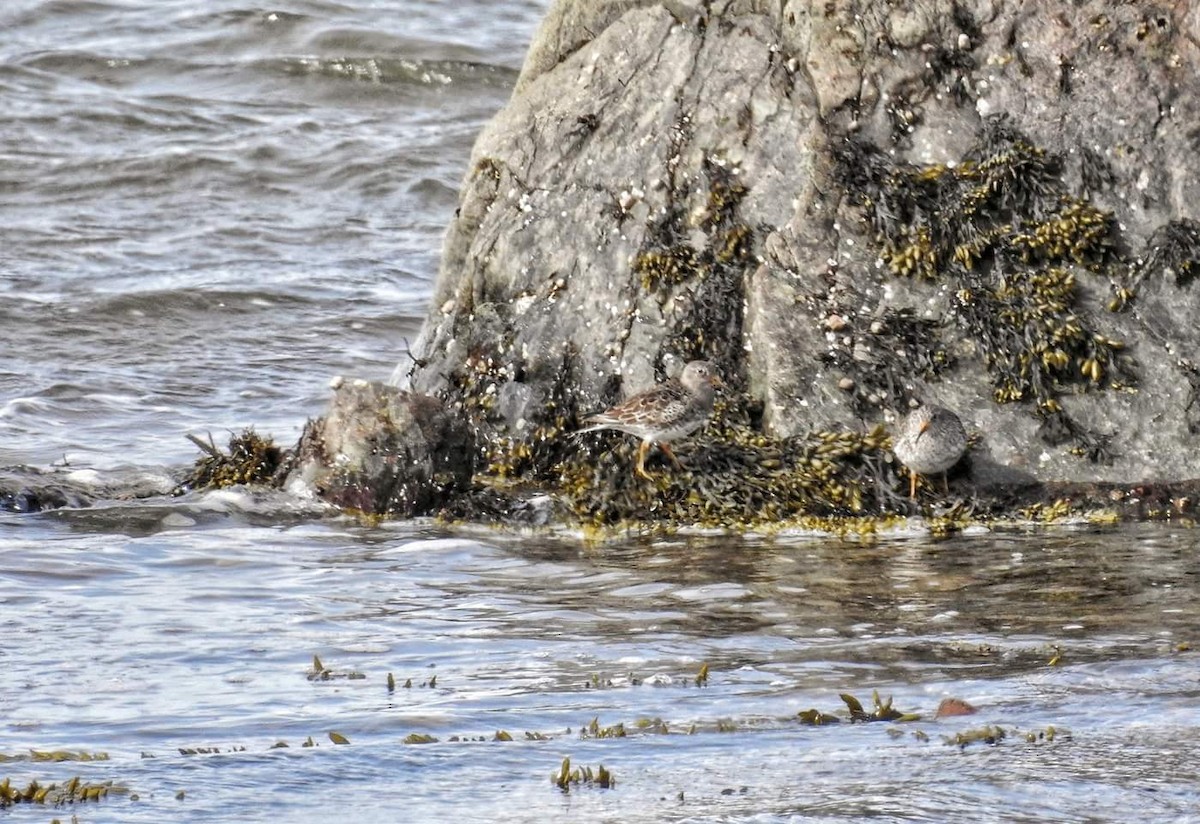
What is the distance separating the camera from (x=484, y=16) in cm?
2322

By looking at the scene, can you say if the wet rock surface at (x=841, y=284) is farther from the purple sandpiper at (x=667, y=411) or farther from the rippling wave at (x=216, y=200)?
the rippling wave at (x=216, y=200)

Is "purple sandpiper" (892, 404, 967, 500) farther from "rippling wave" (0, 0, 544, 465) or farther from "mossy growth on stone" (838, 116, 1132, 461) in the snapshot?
"rippling wave" (0, 0, 544, 465)

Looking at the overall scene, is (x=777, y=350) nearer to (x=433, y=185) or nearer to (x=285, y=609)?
(x=285, y=609)

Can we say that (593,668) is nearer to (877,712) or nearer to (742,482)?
(877,712)

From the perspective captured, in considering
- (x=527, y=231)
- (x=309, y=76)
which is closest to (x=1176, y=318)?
(x=527, y=231)

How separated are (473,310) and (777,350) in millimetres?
1709

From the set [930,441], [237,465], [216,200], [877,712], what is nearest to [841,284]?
[930,441]

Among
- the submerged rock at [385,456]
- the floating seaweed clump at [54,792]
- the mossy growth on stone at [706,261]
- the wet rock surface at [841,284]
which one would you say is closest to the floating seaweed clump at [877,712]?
the floating seaweed clump at [54,792]

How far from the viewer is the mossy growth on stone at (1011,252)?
316 inches

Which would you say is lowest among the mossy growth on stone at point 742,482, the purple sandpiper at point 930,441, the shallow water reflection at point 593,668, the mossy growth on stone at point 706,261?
the shallow water reflection at point 593,668

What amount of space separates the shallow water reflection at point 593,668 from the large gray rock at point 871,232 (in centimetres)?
80

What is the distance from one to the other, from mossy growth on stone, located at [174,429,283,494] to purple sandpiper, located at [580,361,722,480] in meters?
1.72

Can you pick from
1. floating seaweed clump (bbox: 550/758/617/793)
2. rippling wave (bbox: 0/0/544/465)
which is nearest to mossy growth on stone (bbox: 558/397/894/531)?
rippling wave (bbox: 0/0/544/465)

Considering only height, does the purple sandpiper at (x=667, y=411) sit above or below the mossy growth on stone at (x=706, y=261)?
below
